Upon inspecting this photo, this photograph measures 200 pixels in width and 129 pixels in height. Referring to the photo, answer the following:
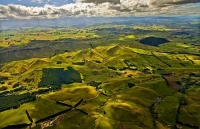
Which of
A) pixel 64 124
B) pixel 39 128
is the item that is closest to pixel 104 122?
pixel 64 124

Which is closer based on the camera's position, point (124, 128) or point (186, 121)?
point (124, 128)

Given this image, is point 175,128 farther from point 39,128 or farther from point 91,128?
point 39,128

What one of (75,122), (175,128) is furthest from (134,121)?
(75,122)

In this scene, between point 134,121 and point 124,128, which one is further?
point 134,121

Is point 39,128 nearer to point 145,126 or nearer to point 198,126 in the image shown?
point 145,126

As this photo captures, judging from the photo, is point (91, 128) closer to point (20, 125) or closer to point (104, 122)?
point (104, 122)

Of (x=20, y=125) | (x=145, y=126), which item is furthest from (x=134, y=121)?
(x=20, y=125)

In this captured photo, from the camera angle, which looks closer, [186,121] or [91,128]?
[91,128]
